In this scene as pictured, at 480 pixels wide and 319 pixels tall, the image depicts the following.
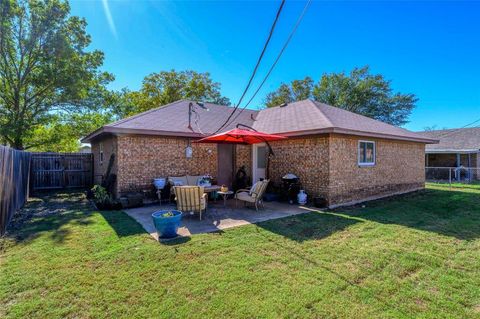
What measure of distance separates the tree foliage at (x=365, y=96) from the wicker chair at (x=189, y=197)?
26.5 metres

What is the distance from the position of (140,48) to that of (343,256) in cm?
1322

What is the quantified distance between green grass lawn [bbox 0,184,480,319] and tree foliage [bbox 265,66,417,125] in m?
25.6

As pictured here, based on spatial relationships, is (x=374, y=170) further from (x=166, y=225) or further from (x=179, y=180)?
(x=166, y=225)

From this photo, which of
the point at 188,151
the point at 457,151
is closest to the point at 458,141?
the point at 457,151

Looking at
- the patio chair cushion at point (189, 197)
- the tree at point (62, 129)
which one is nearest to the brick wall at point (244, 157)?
the patio chair cushion at point (189, 197)

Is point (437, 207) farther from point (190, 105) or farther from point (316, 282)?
point (190, 105)

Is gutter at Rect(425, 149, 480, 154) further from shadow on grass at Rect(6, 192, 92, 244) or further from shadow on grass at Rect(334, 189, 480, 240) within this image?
shadow on grass at Rect(6, 192, 92, 244)

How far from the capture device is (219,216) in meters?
7.30

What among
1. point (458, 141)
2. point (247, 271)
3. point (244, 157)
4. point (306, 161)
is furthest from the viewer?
point (458, 141)

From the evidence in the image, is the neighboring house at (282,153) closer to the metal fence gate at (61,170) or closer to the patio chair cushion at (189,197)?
the metal fence gate at (61,170)

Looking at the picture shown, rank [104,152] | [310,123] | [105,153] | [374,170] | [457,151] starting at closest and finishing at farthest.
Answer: [310,123] → [374,170] → [105,153] → [104,152] → [457,151]

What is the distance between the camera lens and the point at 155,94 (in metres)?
26.9

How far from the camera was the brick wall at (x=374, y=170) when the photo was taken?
352 inches

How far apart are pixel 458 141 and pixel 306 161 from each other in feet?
69.0
